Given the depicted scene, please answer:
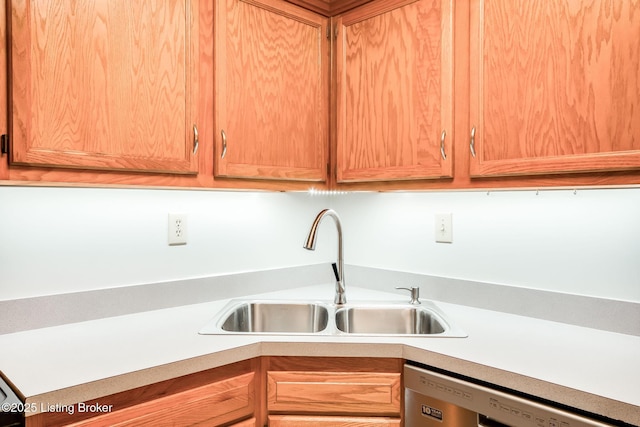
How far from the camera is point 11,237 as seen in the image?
1325 millimetres

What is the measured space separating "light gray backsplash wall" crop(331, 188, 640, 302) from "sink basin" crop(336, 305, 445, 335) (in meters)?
0.23

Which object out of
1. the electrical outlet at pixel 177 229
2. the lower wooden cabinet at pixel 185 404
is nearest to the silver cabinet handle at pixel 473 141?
the lower wooden cabinet at pixel 185 404

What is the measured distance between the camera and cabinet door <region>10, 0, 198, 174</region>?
3.59 feet

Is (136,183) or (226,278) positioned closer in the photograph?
(136,183)

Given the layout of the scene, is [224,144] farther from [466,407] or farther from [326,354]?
[466,407]

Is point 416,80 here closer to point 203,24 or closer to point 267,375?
point 203,24

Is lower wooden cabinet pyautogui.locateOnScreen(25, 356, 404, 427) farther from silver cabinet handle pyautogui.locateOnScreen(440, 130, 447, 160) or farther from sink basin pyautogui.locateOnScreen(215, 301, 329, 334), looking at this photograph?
silver cabinet handle pyautogui.locateOnScreen(440, 130, 447, 160)

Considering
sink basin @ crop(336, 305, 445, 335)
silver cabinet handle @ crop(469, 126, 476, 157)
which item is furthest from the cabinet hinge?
silver cabinet handle @ crop(469, 126, 476, 157)

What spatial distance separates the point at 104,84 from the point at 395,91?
0.90m

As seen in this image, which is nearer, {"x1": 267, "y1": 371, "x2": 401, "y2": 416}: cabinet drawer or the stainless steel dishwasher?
the stainless steel dishwasher

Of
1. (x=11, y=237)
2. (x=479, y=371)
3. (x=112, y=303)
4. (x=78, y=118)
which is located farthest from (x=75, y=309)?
(x=479, y=371)

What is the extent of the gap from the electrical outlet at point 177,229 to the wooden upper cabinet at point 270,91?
33 cm

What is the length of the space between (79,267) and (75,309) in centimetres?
13

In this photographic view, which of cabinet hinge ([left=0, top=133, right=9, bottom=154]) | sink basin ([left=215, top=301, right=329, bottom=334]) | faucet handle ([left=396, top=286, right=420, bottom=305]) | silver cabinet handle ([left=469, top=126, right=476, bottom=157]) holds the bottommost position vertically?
sink basin ([left=215, top=301, right=329, bottom=334])
